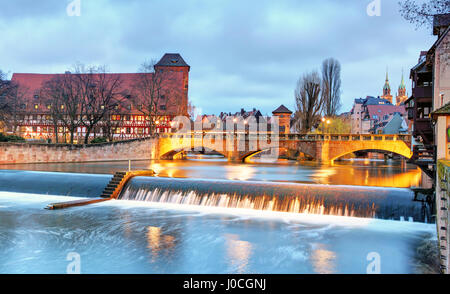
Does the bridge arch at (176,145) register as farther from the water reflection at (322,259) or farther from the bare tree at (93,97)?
Answer: the water reflection at (322,259)

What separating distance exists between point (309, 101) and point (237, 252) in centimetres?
4571

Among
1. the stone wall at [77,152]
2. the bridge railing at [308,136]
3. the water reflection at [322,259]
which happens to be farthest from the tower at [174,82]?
the water reflection at [322,259]

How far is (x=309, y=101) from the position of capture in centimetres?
5569

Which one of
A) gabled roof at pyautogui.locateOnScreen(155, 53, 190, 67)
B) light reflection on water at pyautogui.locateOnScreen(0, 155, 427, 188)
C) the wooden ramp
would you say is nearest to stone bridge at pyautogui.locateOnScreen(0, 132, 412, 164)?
light reflection on water at pyautogui.locateOnScreen(0, 155, 427, 188)

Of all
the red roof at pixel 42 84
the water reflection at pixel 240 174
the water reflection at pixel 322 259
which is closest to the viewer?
the water reflection at pixel 322 259

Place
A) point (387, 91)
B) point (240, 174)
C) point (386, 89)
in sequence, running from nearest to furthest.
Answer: point (240, 174)
point (387, 91)
point (386, 89)

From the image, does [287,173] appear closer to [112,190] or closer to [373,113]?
[112,190]

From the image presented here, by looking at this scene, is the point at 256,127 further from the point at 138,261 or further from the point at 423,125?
the point at 138,261

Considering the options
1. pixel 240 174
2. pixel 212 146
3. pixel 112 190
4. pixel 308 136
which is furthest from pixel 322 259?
pixel 212 146

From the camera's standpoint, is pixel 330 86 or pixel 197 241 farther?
pixel 330 86

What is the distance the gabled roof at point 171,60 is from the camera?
8125cm

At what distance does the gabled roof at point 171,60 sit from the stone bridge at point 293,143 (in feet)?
107

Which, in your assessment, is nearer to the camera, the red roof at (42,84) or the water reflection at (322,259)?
the water reflection at (322,259)
